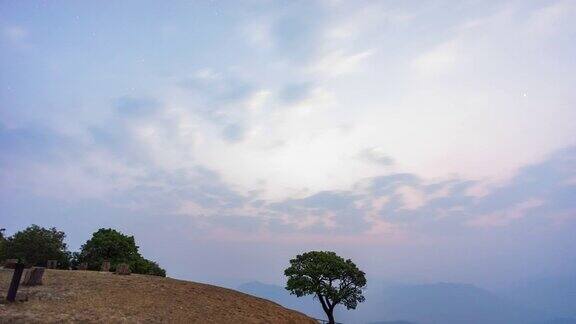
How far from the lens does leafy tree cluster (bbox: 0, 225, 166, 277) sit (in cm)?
6531

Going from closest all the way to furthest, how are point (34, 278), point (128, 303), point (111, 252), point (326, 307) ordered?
point (128, 303) → point (34, 278) → point (326, 307) → point (111, 252)

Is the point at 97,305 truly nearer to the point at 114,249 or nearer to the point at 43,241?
the point at 114,249

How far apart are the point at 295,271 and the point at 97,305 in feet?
118

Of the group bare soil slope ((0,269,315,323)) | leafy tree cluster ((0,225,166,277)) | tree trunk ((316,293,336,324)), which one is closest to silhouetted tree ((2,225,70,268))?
leafy tree cluster ((0,225,166,277))

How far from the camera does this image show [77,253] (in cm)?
7000

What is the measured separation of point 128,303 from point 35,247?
1930 inches

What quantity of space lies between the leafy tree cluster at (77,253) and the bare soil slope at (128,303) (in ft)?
Answer: 95.5

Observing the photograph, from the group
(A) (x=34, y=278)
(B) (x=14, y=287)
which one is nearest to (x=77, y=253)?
(A) (x=34, y=278)

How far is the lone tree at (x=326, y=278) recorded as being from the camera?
58.2 m

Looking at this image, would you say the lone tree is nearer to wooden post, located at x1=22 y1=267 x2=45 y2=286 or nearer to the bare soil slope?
the bare soil slope

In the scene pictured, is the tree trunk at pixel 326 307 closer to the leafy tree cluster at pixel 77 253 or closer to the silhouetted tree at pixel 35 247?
the leafy tree cluster at pixel 77 253

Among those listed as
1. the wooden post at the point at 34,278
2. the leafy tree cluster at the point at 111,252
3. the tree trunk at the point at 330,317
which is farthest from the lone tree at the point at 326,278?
A: the wooden post at the point at 34,278

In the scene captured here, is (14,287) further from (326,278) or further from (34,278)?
(326,278)

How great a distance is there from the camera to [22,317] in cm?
2425
